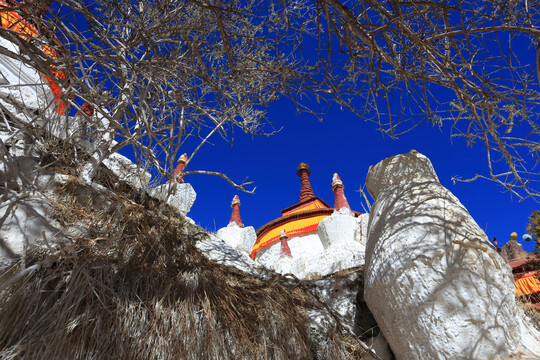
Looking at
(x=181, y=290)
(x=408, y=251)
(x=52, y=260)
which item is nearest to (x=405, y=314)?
(x=408, y=251)

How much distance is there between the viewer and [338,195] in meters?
11.7

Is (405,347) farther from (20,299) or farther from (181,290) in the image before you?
(20,299)

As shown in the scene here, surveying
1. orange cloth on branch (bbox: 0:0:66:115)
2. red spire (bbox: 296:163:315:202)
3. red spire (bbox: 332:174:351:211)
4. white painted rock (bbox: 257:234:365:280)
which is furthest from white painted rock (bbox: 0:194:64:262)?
red spire (bbox: 296:163:315:202)

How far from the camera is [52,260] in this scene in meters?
1.94

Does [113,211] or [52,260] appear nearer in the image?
[52,260]

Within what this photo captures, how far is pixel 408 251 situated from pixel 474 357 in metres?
0.73

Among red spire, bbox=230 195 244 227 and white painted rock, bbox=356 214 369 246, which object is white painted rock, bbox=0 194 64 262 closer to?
white painted rock, bbox=356 214 369 246

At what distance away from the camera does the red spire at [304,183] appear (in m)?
16.6

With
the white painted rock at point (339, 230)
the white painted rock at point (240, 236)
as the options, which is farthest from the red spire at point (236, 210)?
the white painted rock at point (339, 230)

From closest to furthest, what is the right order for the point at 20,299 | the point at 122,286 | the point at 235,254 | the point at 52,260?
the point at 20,299
the point at 52,260
the point at 122,286
the point at 235,254

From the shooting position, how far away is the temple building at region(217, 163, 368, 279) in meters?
5.05

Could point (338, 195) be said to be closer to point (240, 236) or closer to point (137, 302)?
point (240, 236)

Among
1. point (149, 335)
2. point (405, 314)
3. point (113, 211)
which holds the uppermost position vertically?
point (113, 211)

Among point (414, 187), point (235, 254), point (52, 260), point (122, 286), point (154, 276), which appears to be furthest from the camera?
point (235, 254)
